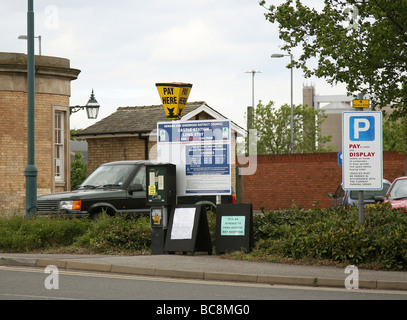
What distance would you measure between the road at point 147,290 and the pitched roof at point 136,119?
2500 cm

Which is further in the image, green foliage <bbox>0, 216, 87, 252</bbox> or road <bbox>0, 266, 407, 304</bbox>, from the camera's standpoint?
green foliage <bbox>0, 216, 87, 252</bbox>

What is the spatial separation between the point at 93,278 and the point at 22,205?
607 inches

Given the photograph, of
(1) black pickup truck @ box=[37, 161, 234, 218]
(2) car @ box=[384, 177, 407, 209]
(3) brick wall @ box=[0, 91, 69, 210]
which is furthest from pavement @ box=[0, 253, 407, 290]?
(3) brick wall @ box=[0, 91, 69, 210]

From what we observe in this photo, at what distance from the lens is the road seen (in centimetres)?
991

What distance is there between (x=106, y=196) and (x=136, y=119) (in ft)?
68.1

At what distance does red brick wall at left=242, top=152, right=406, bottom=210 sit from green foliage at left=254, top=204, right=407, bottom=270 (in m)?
24.1

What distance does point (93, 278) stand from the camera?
471 inches

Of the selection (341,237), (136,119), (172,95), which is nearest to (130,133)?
(136,119)

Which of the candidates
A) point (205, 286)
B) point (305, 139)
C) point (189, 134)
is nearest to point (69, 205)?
point (189, 134)

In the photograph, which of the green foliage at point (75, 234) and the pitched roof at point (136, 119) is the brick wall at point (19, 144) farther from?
the pitched roof at point (136, 119)

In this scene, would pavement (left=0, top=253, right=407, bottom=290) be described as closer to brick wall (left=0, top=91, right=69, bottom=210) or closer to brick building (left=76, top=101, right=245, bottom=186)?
brick wall (left=0, top=91, right=69, bottom=210)

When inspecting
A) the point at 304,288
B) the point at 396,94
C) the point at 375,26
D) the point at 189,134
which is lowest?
the point at 304,288

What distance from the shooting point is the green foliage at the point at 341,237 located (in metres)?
13.1
